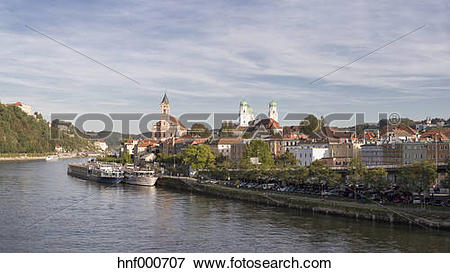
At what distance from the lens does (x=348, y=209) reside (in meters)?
31.6

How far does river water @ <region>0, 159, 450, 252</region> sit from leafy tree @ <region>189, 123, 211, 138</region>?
81.4m

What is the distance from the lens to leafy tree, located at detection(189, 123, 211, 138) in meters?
121

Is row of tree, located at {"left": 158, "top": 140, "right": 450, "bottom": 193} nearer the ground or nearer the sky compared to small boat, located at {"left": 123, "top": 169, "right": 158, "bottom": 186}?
nearer the sky

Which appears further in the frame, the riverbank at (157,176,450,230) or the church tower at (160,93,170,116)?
the church tower at (160,93,170,116)

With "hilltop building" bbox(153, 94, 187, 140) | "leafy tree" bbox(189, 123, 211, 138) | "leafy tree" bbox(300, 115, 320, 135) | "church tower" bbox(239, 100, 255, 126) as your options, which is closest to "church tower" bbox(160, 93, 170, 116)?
"hilltop building" bbox(153, 94, 187, 140)

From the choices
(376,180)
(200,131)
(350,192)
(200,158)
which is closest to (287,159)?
(200,158)

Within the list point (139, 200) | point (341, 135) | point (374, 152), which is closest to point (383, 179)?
point (139, 200)

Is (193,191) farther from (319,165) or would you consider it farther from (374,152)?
(374,152)

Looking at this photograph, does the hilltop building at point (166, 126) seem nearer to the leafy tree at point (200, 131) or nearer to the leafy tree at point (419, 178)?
the leafy tree at point (200, 131)

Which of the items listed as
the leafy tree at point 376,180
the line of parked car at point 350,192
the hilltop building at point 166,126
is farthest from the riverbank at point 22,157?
the leafy tree at point 376,180

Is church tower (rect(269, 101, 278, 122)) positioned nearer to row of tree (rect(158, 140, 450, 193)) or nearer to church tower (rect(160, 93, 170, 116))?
church tower (rect(160, 93, 170, 116))

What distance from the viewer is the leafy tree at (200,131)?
121 metres

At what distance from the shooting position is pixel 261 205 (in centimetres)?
3909

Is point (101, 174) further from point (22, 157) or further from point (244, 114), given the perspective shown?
point (22, 157)
